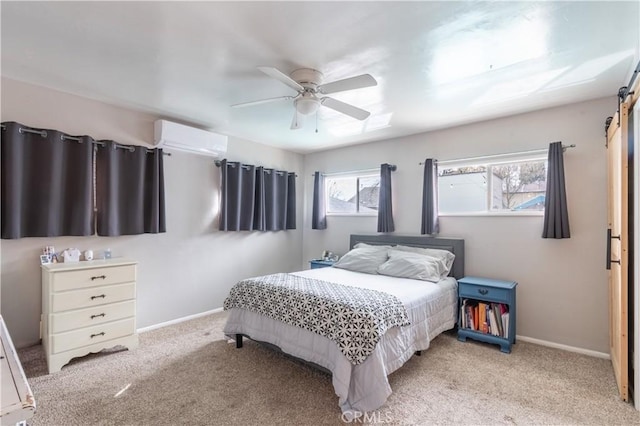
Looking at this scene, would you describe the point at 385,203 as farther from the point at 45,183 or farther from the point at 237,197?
the point at 45,183

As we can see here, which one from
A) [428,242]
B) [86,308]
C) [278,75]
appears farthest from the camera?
[428,242]

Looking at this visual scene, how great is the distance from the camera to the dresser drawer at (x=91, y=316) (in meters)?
2.65

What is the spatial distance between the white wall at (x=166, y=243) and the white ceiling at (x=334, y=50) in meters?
0.25

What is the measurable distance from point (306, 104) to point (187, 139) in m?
1.91

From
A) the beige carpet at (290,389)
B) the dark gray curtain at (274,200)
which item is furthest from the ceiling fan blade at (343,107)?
the dark gray curtain at (274,200)

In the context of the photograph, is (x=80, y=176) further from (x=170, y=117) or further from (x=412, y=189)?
(x=412, y=189)

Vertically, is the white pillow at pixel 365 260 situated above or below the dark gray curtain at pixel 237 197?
below

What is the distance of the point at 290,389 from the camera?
2410 millimetres

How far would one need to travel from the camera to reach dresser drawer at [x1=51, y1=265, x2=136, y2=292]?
266 cm

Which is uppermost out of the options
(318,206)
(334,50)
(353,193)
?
(334,50)

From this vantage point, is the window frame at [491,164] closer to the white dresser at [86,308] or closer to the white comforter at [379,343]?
the white comforter at [379,343]

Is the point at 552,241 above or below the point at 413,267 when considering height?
above

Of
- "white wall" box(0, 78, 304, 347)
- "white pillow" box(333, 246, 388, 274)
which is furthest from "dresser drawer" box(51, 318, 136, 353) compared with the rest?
"white pillow" box(333, 246, 388, 274)

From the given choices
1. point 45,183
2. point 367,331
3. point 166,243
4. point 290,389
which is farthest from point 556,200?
point 45,183
